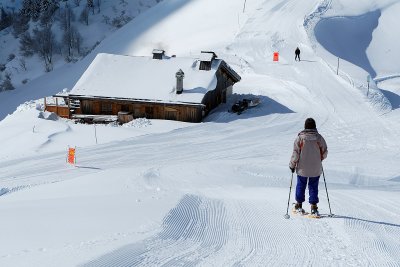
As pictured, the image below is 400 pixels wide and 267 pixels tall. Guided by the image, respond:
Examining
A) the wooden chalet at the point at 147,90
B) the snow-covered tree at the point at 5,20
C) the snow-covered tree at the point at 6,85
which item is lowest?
the snow-covered tree at the point at 6,85

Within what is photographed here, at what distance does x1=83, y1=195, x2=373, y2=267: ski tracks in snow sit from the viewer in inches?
217

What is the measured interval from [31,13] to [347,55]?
234ft

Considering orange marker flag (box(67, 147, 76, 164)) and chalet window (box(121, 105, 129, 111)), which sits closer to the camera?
orange marker flag (box(67, 147, 76, 164))

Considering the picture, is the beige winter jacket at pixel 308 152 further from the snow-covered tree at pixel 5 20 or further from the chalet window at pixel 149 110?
the snow-covered tree at pixel 5 20

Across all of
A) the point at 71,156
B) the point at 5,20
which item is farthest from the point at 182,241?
the point at 5,20

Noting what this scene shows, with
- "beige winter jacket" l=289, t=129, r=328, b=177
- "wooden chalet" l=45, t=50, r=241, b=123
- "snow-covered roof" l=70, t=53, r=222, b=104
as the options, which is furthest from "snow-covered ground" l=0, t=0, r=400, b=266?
"snow-covered roof" l=70, t=53, r=222, b=104

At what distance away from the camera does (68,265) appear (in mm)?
5066

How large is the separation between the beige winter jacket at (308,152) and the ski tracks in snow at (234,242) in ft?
2.86

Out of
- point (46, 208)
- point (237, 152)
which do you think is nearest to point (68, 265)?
point (46, 208)

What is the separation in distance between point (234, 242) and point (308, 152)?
255 cm

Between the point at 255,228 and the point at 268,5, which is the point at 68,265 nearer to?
the point at 255,228

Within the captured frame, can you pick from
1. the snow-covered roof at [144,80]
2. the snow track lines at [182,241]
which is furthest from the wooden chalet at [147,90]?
the snow track lines at [182,241]

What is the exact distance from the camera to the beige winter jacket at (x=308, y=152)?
809cm

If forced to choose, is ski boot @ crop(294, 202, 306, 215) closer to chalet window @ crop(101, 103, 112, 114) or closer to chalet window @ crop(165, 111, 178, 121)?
chalet window @ crop(165, 111, 178, 121)
